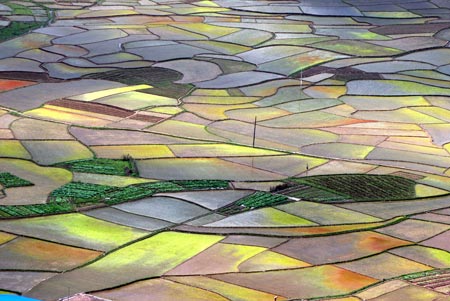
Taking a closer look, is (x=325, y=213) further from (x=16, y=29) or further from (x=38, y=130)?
(x=16, y=29)

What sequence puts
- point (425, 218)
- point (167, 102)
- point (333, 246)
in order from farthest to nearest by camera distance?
point (167, 102) → point (425, 218) → point (333, 246)

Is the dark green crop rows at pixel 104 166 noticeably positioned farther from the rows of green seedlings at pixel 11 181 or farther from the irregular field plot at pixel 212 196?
the irregular field plot at pixel 212 196

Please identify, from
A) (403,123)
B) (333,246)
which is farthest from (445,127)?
(333,246)

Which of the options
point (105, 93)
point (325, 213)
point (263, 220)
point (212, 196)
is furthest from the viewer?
point (105, 93)

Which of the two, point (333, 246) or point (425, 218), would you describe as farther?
point (425, 218)

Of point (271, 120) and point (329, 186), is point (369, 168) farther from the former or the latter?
point (271, 120)

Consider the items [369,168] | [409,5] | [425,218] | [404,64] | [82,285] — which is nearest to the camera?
[82,285]

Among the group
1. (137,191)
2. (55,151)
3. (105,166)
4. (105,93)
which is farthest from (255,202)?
(105,93)
